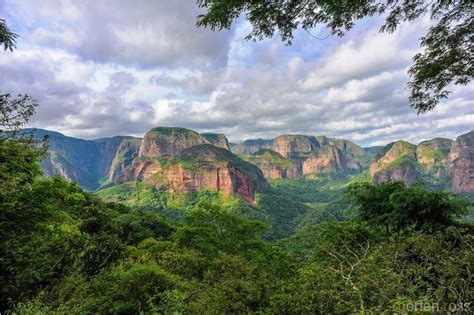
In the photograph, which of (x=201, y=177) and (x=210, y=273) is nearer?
(x=210, y=273)

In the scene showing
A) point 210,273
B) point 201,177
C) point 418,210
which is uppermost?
point 418,210

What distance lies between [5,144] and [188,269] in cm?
1114

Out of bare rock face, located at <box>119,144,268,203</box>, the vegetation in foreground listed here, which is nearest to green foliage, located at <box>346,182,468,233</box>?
the vegetation in foreground

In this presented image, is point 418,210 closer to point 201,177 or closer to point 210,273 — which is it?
point 210,273

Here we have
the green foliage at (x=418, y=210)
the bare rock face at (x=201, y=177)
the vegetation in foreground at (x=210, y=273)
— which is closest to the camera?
the vegetation in foreground at (x=210, y=273)

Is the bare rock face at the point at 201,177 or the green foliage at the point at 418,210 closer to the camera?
the green foliage at the point at 418,210

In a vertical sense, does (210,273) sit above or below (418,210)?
below

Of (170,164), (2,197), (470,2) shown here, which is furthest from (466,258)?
(170,164)

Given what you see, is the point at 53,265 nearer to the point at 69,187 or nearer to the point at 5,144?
the point at 5,144

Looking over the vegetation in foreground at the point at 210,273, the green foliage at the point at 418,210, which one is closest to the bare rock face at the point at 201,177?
the green foliage at the point at 418,210

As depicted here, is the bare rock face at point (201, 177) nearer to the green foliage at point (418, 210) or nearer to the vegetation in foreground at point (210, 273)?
the green foliage at point (418, 210)

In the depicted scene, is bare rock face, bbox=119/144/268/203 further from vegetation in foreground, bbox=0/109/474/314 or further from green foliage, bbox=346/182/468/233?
vegetation in foreground, bbox=0/109/474/314

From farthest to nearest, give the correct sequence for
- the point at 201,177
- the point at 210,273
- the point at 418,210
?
1. the point at 201,177
2. the point at 418,210
3. the point at 210,273

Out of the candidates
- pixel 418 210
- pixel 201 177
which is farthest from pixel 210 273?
pixel 201 177
